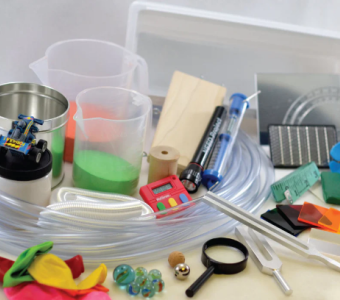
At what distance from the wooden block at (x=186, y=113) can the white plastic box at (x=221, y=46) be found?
0.32ft

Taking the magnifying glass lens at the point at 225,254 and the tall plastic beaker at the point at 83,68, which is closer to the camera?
the magnifying glass lens at the point at 225,254

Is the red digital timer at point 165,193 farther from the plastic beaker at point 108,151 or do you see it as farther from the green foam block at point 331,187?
the green foam block at point 331,187

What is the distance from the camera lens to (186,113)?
1117mm

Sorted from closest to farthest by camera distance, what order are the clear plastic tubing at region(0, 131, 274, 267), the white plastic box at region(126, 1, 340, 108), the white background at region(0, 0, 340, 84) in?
the clear plastic tubing at region(0, 131, 274, 267) → the white background at region(0, 0, 340, 84) → the white plastic box at region(126, 1, 340, 108)

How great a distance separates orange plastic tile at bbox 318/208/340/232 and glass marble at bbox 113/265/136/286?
40cm

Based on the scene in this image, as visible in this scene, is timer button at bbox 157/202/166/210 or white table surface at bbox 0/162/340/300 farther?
timer button at bbox 157/202/166/210

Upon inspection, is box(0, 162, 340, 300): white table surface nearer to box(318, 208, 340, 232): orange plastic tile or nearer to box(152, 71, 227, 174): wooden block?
box(318, 208, 340, 232): orange plastic tile

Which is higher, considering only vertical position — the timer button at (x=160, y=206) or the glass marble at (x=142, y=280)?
the glass marble at (x=142, y=280)

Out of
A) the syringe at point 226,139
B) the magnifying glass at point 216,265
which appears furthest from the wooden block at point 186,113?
the magnifying glass at point 216,265

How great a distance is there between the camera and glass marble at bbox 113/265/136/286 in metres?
0.67

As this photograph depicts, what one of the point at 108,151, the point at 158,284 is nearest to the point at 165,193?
the point at 108,151

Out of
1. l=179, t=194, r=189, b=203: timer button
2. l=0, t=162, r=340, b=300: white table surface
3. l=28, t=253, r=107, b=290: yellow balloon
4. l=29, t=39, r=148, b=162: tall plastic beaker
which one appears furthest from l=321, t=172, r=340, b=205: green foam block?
l=28, t=253, r=107, b=290: yellow balloon

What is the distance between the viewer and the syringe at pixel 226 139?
0.97 m

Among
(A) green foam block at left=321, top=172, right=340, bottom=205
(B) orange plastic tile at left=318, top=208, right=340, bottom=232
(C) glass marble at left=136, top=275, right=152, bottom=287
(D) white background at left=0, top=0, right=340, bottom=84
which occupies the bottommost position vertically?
(C) glass marble at left=136, top=275, right=152, bottom=287
